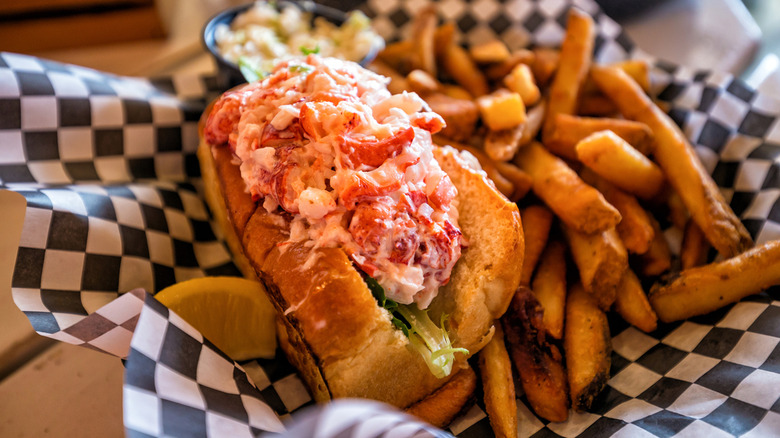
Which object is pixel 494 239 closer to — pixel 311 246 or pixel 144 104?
pixel 311 246

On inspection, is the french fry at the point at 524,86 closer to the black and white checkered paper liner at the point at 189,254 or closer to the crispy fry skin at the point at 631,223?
the crispy fry skin at the point at 631,223

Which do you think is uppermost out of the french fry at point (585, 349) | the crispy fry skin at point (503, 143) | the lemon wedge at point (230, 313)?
the crispy fry skin at point (503, 143)

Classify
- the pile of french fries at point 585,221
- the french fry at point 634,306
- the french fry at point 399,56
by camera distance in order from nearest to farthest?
the pile of french fries at point 585,221 < the french fry at point 634,306 < the french fry at point 399,56

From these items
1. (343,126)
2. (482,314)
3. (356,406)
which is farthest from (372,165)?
(356,406)

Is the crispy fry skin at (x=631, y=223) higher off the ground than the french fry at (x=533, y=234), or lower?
higher

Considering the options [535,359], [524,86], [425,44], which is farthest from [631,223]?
[425,44]

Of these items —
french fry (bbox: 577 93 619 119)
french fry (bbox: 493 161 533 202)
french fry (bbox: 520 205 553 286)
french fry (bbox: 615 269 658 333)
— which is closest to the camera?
french fry (bbox: 615 269 658 333)

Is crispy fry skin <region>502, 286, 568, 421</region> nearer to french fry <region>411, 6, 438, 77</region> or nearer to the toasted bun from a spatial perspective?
the toasted bun

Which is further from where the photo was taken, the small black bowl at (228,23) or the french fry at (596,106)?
the small black bowl at (228,23)

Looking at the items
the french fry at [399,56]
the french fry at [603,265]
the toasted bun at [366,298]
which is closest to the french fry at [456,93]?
the french fry at [399,56]

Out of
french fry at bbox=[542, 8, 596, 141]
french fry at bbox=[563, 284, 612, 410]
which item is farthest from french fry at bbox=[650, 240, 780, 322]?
french fry at bbox=[542, 8, 596, 141]
